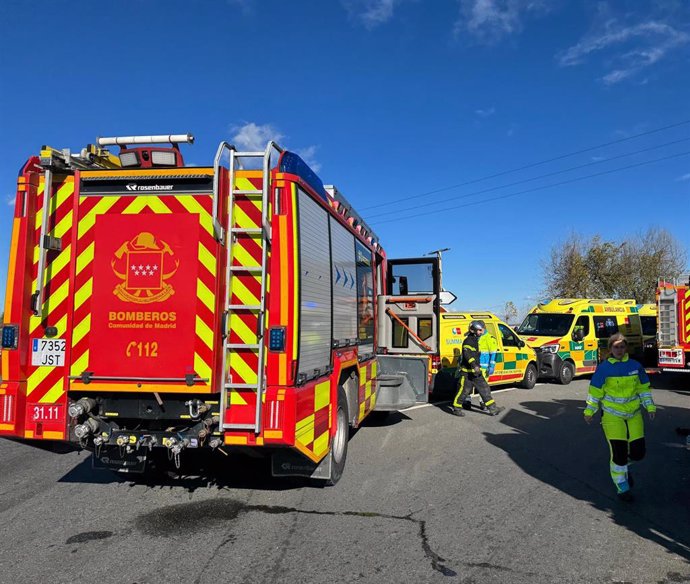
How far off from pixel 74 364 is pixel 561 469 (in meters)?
5.43

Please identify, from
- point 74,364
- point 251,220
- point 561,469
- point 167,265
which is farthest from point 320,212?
point 561,469

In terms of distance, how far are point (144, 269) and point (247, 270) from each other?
2.97 feet

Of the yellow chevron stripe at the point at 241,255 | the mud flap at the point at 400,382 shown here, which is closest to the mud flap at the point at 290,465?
the yellow chevron stripe at the point at 241,255

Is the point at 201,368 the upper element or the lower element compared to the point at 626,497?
upper

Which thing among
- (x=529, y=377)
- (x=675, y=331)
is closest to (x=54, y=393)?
(x=529, y=377)

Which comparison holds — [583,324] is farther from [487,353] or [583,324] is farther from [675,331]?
[487,353]

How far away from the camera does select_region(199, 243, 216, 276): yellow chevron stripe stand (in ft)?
15.2

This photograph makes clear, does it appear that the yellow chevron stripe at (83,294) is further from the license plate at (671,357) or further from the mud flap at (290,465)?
the license plate at (671,357)

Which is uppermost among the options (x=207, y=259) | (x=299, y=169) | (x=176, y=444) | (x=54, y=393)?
(x=299, y=169)

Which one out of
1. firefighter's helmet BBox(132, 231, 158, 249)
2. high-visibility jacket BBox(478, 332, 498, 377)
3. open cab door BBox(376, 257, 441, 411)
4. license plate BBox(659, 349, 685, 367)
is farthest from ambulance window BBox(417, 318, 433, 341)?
license plate BBox(659, 349, 685, 367)

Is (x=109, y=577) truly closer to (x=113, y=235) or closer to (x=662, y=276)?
(x=113, y=235)

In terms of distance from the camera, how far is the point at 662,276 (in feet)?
121

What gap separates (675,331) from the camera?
13664 millimetres

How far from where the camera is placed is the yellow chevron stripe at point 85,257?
187 inches
